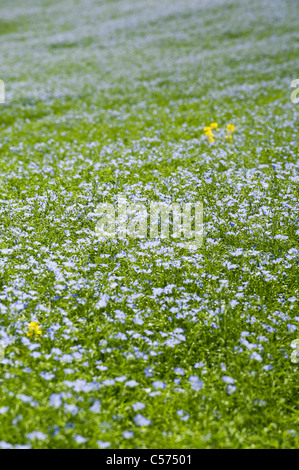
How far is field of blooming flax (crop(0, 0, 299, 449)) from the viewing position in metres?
4.37

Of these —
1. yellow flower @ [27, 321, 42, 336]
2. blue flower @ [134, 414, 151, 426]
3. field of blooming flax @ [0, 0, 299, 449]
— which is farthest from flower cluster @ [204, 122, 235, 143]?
blue flower @ [134, 414, 151, 426]

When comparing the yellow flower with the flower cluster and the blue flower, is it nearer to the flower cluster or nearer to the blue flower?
the blue flower

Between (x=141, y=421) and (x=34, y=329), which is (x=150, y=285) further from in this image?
(x=141, y=421)

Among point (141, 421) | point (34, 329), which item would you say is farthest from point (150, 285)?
point (141, 421)

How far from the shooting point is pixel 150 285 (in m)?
6.18

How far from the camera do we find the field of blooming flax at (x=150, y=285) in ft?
14.3

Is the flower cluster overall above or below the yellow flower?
above

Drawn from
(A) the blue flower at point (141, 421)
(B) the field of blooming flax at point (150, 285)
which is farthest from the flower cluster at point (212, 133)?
(A) the blue flower at point (141, 421)

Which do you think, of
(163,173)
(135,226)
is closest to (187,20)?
(163,173)

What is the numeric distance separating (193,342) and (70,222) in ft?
11.8

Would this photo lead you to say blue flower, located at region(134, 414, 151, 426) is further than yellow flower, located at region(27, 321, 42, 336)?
No

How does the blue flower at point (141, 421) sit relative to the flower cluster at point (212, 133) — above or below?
below

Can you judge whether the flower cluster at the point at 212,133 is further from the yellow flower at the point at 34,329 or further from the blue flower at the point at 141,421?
the blue flower at the point at 141,421

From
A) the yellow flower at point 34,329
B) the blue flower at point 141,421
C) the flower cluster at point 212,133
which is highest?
the flower cluster at point 212,133
